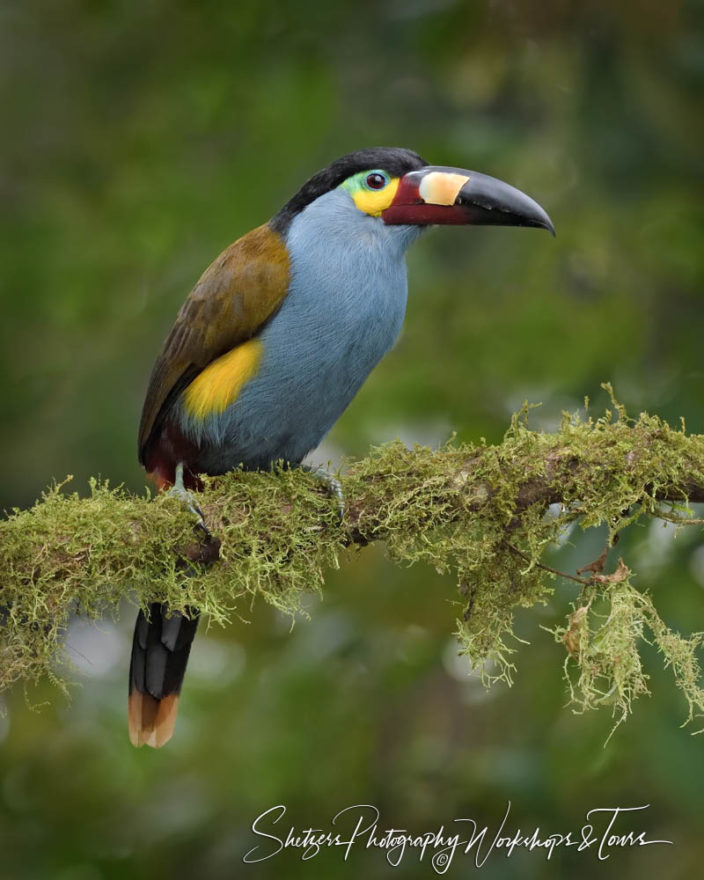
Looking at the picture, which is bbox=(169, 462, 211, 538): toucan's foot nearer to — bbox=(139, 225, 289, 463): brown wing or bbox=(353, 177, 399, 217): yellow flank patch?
bbox=(139, 225, 289, 463): brown wing

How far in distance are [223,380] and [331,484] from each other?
57 centimetres

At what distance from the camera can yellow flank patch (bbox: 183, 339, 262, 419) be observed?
3018 millimetres

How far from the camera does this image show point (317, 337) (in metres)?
3.00

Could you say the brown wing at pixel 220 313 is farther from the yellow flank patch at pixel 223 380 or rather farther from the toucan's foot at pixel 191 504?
the toucan's foot at pixel 191 504

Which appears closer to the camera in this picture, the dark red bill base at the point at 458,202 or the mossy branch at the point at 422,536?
the mossy branch at the point at 422,536

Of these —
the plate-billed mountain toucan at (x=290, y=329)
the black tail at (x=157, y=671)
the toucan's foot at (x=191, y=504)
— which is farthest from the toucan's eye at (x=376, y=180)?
the black tail at (x=157, y=671)

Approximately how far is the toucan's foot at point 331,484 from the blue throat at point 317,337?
338 mm

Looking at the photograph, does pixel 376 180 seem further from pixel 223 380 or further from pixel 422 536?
pixel 422 536

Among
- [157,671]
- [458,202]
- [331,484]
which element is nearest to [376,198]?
[458,202]

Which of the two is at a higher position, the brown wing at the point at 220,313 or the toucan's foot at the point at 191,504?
the brown wing at the point at 220,313

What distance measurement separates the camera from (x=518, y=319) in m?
3.84

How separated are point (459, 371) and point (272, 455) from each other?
92 cm

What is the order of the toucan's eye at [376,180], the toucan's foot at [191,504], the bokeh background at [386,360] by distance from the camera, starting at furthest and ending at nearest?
1. the bokeh background at [386,360]
2. the toucan's eye at [376,180]
3. the toucan's foot at [191,504]

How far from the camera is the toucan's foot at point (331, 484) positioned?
2.55 meters
